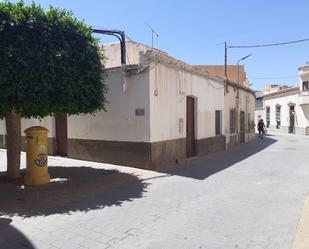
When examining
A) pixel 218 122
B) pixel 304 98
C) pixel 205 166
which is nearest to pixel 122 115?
pixel 205 166

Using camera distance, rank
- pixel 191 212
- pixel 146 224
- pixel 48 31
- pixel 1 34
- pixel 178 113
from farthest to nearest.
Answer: pixel 178 113 → pixel 48 31 → pixel 1 34 → pixel 191 212 → pixel 146 224

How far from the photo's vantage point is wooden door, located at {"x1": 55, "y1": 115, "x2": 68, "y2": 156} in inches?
486

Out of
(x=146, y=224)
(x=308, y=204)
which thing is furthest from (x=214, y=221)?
(x=308, y=204)

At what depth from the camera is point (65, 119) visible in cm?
1219

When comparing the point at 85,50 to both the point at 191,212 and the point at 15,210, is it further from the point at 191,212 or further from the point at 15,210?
the point at 191,212

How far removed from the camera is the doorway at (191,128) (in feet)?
40.8

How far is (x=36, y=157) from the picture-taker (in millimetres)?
7625

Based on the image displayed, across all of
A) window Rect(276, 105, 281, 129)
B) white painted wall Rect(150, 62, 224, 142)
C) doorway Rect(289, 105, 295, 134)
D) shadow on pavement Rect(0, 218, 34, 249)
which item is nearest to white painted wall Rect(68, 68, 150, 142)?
white painted wall Rect(150, 62, 224, 142)

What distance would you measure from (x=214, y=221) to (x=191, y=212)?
58 cm

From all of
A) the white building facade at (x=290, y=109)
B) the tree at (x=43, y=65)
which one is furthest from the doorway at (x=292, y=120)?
the tree at (x=43, y=65)

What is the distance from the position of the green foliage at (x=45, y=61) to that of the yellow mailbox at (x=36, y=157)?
588 millimetres

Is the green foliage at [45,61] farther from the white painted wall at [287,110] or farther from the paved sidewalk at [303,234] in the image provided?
the white painted wall at [287,110]

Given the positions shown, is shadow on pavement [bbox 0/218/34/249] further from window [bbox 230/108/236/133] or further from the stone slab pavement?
window [bbox 230/108/236/133]

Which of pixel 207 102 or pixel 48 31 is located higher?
pixel 48 31
